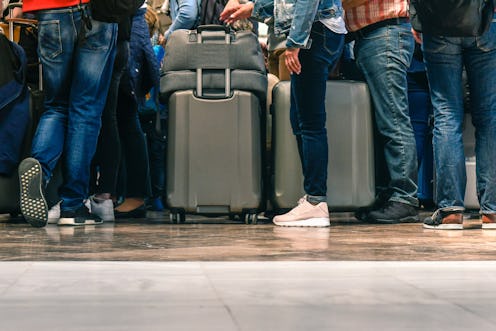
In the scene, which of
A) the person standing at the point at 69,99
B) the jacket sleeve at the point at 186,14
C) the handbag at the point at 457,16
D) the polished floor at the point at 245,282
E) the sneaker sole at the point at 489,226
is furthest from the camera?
the jacket sleeve at the point at 186,14

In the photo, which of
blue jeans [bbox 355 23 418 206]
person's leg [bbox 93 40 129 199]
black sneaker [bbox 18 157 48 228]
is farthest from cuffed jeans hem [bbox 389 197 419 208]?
black sneaker [bbox 18 157 48 228]

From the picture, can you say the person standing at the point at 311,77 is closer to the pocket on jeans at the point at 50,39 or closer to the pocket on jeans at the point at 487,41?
the pocket on jeans at the point at 487,41

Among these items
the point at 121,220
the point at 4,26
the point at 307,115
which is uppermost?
the point at 4,26

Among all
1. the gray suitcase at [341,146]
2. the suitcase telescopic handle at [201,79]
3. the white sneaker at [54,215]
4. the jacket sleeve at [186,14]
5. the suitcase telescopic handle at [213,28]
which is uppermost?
the jacket sleeve at [186,14]

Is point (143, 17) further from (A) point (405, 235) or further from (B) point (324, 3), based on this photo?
(A) point (405, 235)

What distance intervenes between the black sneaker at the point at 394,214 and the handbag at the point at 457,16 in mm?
981

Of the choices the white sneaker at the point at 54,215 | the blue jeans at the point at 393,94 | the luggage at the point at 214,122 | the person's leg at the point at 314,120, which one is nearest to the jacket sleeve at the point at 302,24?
the person's leg at the point at 314,120

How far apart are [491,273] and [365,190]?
2178 millimetres

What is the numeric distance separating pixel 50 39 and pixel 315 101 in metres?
1.24

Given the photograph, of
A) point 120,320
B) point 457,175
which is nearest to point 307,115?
point 457,175

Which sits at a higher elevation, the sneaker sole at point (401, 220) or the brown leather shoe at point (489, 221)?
the brown leather shoe at point (489, 221)

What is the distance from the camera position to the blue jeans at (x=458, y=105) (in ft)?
13.8

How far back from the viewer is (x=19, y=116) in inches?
181

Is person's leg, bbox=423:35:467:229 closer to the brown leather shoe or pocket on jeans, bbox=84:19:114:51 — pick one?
the brown leather shoe
